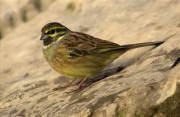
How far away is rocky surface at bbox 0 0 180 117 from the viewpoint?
334cm

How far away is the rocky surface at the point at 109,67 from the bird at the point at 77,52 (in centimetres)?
35

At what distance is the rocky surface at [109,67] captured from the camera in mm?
3336

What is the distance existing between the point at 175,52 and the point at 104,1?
19.3ft

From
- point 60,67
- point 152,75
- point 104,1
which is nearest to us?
point 152,75

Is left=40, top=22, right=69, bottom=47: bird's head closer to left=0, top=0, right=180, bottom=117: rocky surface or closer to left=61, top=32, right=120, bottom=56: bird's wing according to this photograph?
left=61, top=32, right=120, bottom=56: bird's wing

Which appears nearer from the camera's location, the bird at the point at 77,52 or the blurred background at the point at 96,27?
the bird at the point at 77,52

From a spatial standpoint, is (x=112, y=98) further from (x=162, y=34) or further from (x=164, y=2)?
(x=164, y=2)

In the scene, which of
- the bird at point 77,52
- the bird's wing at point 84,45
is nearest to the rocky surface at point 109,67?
the bird at point 77,52

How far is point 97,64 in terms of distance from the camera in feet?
17.0

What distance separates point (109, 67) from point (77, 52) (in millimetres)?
1265

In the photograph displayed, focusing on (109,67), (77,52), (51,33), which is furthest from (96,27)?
(77,52)

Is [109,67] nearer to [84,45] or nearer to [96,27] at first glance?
[84,45]

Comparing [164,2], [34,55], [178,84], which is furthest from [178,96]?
[34,55]

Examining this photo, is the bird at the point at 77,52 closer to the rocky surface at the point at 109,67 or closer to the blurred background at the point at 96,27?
the rocky surface at the point at 109,67
